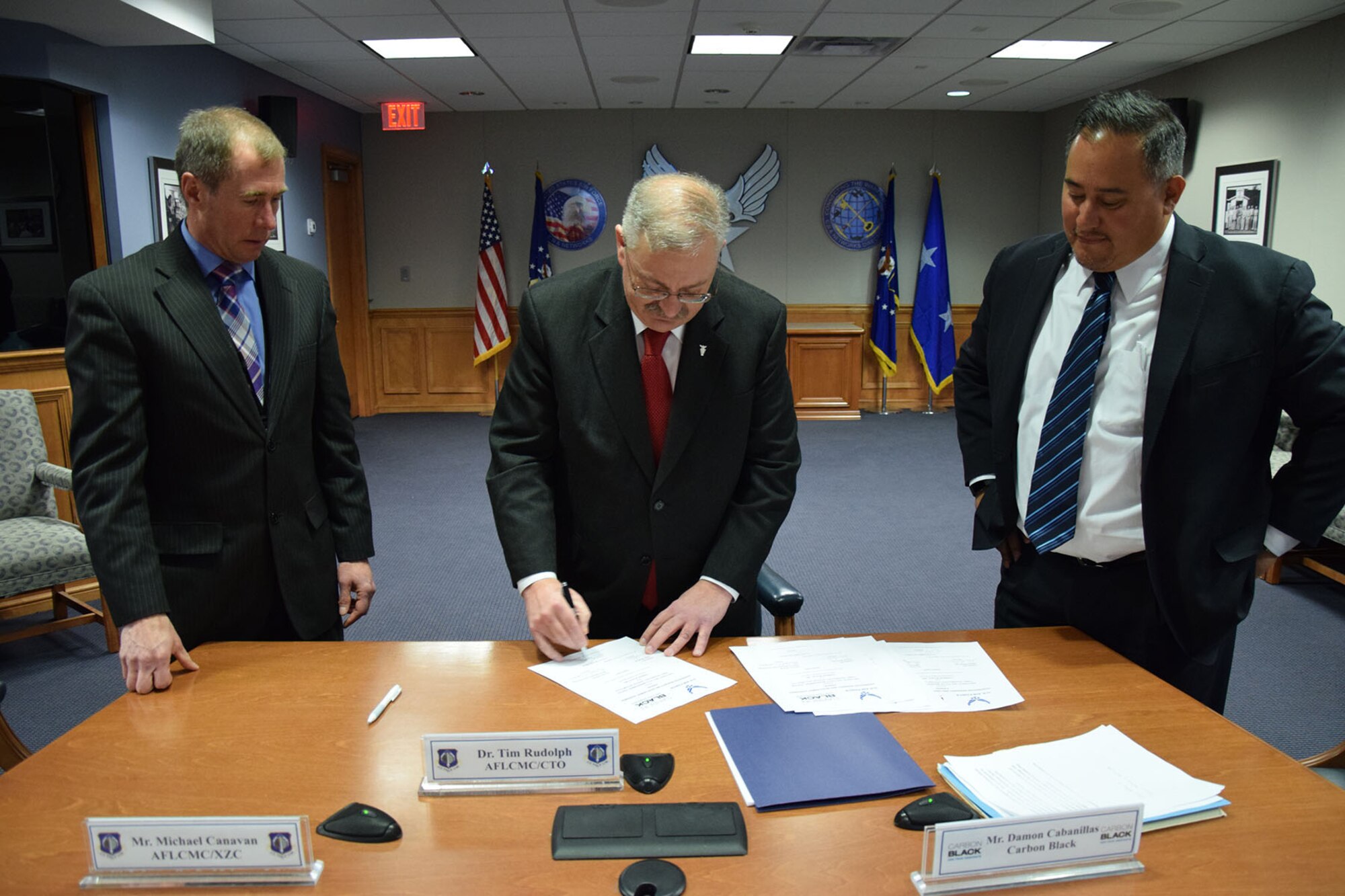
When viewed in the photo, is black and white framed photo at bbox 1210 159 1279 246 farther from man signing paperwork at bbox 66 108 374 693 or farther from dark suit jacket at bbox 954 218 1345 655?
man signing paperwork at bbox 66 108 374 693

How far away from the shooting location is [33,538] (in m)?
3.32

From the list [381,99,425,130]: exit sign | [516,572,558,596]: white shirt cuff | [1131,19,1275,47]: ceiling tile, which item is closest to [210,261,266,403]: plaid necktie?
[516,572,558,596]: white shirt cuff

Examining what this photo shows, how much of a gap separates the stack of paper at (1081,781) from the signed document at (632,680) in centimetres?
39

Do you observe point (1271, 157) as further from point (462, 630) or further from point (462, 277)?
point (462, 277)

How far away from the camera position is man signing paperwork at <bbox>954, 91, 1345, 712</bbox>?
4.94ft

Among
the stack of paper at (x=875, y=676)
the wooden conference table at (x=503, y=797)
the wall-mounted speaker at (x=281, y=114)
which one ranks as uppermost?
the wall-mounted speaker at (x=281, y=114)

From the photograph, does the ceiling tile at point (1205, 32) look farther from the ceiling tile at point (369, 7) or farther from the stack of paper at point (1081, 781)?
the stack of paper at point (1081, 781)

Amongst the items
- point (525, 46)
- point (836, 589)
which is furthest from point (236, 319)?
point (525, 46)

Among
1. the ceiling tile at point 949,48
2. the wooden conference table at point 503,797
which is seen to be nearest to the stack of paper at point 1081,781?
the wooden conference table at point 503,797

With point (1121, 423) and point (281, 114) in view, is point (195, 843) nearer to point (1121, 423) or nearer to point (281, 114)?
point (1121, 423)

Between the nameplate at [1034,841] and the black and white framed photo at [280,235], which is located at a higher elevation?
the black and white framed photo at [280,235]

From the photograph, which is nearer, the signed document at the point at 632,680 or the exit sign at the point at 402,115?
the signed document at the point at 632,680

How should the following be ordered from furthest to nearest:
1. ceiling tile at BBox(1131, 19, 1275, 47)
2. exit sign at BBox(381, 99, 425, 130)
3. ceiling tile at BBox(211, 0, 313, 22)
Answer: exit sign at BBox(381, 99, 425, 130)
ceiling tile at BBox(1131, 19, 1275, 47)
ceiling tile at BBox(211, 0, 313, 22)

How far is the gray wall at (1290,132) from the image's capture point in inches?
207
